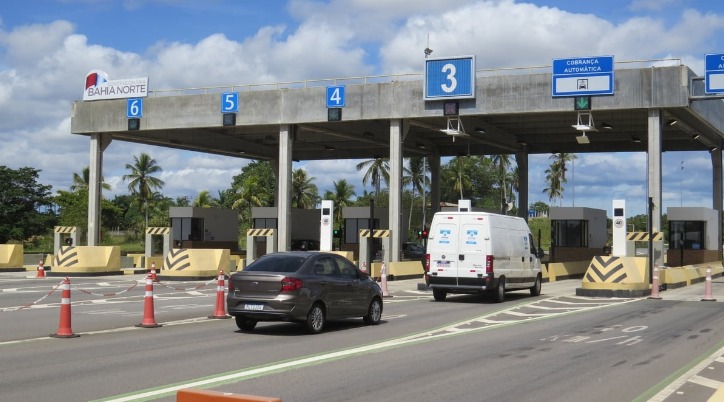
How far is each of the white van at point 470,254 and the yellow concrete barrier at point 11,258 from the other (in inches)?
989

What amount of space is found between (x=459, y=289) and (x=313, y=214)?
113 ft

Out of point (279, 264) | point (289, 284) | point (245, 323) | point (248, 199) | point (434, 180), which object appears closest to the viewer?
point (289, 284)

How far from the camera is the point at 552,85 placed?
34.8 metres

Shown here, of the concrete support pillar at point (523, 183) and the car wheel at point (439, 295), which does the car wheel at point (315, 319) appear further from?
the concrete support pillar at point (523, 183)

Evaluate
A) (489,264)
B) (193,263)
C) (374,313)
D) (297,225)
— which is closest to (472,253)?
(489,264)

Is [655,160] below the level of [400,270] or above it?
above

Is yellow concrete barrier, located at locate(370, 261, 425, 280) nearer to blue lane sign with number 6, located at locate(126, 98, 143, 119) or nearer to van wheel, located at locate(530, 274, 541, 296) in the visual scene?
van wheel, located at locate(530, 274, 541, 296)

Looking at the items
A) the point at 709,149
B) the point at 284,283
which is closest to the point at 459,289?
the point at 284,283

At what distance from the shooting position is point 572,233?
4694 cm

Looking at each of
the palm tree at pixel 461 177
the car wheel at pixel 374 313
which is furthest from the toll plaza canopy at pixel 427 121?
the palm tree at pixel 461 177

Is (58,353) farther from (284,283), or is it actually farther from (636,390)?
(636,390)

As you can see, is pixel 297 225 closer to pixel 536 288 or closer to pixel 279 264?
pixel 536 288

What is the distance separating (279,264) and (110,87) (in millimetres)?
31566

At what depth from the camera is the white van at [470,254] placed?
903 inches
